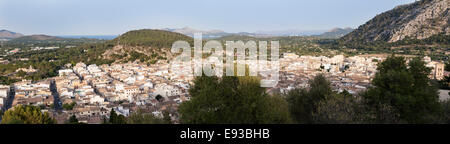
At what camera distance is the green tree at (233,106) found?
6.74 m

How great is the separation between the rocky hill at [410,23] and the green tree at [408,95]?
52270 mm

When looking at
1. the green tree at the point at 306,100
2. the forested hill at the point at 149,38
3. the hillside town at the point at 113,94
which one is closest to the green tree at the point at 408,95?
the green tree at the point at 306,100

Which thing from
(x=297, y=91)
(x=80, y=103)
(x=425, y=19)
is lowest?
(x=80, y=103)

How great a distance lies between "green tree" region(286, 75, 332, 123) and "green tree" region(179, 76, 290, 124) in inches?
78.1

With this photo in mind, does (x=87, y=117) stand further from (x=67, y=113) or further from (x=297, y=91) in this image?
(x=297, y=91)

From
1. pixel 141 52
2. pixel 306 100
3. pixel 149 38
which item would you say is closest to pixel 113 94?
pixel 306 100

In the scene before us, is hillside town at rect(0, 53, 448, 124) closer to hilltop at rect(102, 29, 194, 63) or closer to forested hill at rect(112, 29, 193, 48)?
hilltop at rect(102, 29, 194, 63)

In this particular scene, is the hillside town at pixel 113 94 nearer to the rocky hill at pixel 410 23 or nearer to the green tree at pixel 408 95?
the green tree at pixel 408 95

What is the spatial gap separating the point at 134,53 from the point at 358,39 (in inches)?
2047

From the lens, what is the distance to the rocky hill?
51.6 meters

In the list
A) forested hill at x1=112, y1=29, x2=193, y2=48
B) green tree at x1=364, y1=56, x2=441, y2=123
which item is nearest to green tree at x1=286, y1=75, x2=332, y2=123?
green tree at x1=364, y1=56, x2=441, y2=123
